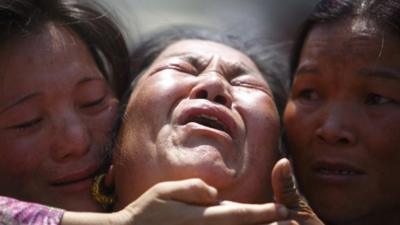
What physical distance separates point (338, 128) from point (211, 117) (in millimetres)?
530

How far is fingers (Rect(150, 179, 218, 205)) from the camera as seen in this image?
2.33m

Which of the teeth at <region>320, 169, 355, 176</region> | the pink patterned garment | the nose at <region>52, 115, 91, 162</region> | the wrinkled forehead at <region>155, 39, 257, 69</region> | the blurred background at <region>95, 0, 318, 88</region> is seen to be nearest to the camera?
the pink patterned garment

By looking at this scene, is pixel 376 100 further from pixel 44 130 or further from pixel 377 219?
pixel 44 130

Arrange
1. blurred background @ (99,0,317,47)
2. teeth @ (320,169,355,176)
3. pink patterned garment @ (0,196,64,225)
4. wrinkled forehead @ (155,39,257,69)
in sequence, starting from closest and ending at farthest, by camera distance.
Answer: pink patterned garment @ (0,196,64,225)
teeth @ (320,169,355,176)
wrinkled forehead @ (155,39,257,69)
blurred background @ (99,0,317,47)

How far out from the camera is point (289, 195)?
7.75 ft

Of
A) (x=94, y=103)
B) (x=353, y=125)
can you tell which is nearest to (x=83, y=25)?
(x=94, y=103)

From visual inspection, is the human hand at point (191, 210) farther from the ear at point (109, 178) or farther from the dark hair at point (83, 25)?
the dark hair at point (83, 25)

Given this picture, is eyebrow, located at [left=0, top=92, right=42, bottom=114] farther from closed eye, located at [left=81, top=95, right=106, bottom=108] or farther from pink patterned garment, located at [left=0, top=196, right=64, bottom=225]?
pink patterned garment, located at [left=0, top=196, right=64, bottom=225]

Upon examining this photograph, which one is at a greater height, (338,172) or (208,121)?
(208,121)

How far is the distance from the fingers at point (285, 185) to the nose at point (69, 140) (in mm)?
881

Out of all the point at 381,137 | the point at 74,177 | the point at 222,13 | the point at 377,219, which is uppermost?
→ the point at 381,137

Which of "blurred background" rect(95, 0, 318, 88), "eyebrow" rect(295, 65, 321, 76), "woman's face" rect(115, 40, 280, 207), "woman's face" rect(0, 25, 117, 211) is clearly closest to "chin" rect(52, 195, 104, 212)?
"woman's face" rect(0, 25, 117, 211)

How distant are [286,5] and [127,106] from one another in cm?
476

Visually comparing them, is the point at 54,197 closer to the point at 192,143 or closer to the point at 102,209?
the point at 102,209
